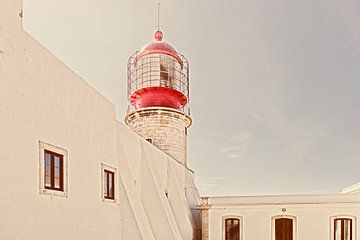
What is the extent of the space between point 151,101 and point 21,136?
13.3 m

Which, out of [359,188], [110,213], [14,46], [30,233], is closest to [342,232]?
[359,188]

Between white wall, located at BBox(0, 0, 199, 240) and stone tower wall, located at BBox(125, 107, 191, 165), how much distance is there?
23.8 feet

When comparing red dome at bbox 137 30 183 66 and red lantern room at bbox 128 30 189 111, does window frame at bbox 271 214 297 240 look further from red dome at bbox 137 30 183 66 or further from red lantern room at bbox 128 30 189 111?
red dome at bbox 137 30 183 66

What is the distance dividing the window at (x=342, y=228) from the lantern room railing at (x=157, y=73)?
10.1 meters

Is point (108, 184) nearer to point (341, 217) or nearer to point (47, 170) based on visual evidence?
point (47, 170)

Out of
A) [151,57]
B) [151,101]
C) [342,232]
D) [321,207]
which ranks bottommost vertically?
[342,232]

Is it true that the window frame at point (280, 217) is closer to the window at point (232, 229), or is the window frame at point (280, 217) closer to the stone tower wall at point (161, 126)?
the window at point (232, 229)

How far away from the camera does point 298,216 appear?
17297mm

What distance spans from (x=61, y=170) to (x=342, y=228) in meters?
14.9

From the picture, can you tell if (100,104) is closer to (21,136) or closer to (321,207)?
(21,136)

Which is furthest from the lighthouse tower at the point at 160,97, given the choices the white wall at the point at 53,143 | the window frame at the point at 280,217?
the white wall at the point at 53,143

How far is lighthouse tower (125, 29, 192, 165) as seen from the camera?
18641mm

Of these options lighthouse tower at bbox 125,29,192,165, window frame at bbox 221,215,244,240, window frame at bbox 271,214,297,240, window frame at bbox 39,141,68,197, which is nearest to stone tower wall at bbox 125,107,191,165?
lighthouse tower at bbox 125,29,192,165

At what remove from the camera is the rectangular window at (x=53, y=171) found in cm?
644
